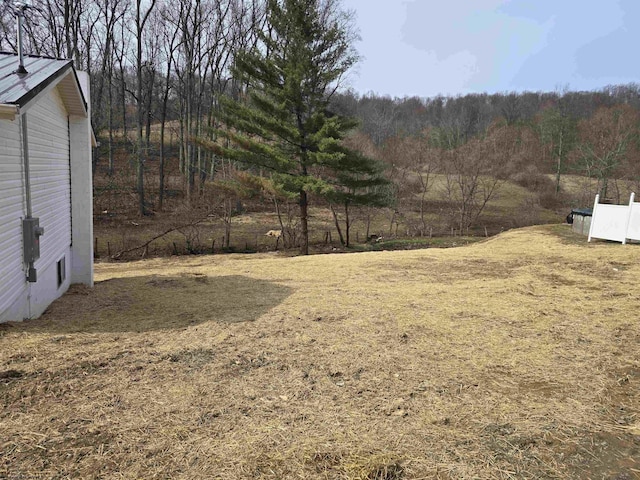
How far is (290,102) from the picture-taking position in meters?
16.7

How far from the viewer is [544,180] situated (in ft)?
124

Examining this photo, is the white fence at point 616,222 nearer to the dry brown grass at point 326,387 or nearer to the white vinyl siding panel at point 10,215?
the dry brown grass at point 326,387

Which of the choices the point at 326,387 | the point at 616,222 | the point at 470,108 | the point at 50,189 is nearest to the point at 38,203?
the point at 50,189

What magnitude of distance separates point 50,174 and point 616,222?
38.5 ft

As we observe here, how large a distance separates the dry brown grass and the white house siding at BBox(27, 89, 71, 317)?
419mm

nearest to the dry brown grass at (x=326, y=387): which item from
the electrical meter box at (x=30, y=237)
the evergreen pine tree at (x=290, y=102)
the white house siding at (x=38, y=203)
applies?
the white house siding at (x=38, y=203)

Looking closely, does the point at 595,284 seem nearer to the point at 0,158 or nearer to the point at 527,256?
the point at 527,256

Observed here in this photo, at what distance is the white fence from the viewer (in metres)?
10.2

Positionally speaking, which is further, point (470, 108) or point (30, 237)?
point (470, 108)

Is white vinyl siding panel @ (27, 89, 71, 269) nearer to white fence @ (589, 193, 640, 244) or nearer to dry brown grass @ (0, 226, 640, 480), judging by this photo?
dry brown grass @ (0, 226, 640, 480)

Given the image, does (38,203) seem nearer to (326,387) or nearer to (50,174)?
(50,174)

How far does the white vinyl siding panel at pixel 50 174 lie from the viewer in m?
5.54

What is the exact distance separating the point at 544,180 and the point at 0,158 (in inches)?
1591

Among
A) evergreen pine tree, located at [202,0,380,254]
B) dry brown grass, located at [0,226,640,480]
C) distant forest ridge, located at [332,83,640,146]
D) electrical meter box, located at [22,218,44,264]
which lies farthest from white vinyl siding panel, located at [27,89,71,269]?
distant forest ridge, located at [332,83,640,146]
